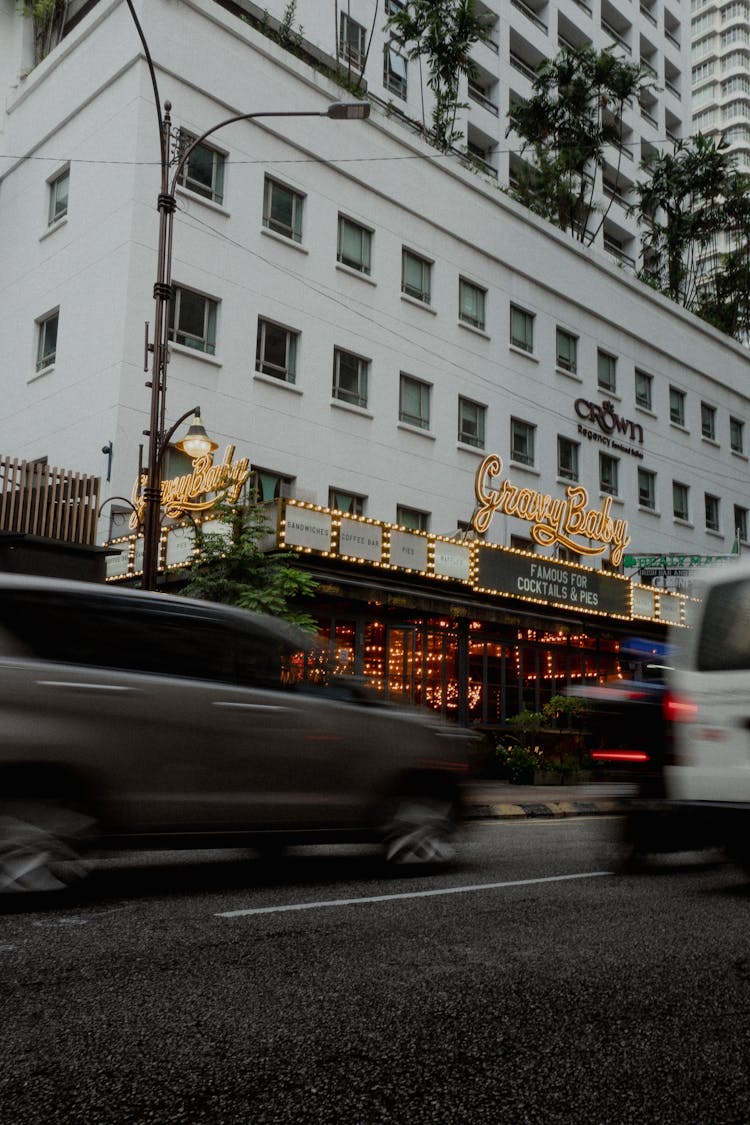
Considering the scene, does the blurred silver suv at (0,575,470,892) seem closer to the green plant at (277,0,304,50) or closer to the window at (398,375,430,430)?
the window at (398,375,430,430)

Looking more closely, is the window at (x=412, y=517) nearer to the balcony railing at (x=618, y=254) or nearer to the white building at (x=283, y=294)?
the white building at (x=283, y=294)

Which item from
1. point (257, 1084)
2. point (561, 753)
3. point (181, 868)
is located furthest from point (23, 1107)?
point (561, 753)

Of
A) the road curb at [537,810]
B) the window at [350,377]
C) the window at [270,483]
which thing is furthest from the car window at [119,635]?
the window at [350,377]

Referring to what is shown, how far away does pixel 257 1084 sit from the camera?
305 cm

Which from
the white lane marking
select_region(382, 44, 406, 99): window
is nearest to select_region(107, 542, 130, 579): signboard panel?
the white lane marking

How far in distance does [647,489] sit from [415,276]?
473 inches

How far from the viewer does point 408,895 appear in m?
6.73

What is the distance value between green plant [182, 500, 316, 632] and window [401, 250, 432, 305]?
1279 cm

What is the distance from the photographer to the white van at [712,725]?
6863 millimetres

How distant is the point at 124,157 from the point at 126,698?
19420mm

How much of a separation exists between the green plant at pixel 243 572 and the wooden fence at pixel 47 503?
2838 mm

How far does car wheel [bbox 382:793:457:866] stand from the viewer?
795cm

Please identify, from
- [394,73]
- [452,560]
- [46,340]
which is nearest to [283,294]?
[46,340]

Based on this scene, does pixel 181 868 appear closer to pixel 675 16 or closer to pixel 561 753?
pixel 561 753
